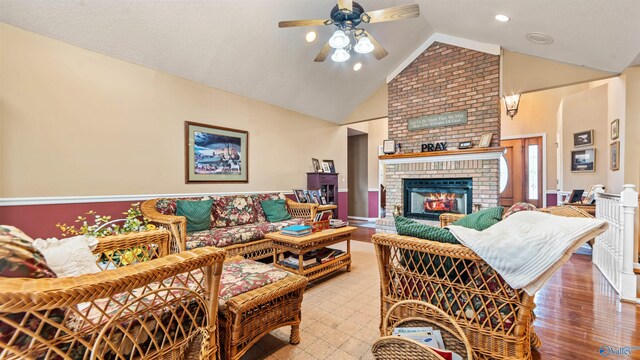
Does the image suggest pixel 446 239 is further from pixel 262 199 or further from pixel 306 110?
pixel 306 110

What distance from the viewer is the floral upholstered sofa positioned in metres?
2.73

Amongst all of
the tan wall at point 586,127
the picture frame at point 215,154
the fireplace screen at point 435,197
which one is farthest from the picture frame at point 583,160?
the picture frame at point 215,154

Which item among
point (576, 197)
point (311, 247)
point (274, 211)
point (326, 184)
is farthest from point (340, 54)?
point (576, 197)

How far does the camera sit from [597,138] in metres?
4.45

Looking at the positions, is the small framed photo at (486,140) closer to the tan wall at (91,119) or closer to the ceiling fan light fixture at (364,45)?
the ceiling fan light fixture at (364,45)

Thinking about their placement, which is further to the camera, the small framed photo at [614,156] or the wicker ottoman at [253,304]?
the small framed photo at [614,156]

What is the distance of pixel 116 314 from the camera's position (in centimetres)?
88

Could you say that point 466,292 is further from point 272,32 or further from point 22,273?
point 272,32

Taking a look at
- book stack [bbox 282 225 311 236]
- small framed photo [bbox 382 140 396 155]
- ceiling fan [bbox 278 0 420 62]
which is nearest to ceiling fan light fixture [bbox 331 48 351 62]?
ceiling fan [bbox 278 0 420 62]

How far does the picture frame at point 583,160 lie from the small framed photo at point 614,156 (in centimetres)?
91

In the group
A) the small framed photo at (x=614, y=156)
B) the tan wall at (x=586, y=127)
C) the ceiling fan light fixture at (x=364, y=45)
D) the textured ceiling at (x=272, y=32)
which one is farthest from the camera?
the tan wall at (x=586, y=127)

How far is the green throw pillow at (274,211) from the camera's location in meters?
4.06

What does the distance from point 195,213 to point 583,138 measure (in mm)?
6442

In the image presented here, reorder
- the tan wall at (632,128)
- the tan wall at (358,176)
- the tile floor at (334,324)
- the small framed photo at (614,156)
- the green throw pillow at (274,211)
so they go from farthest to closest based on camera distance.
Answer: the tan wall at (358,176) → the green throw pillow at (274,211) → the small framed photo at (614,156) → the tan wall at (632,128) → the tile floor at (334,324)
